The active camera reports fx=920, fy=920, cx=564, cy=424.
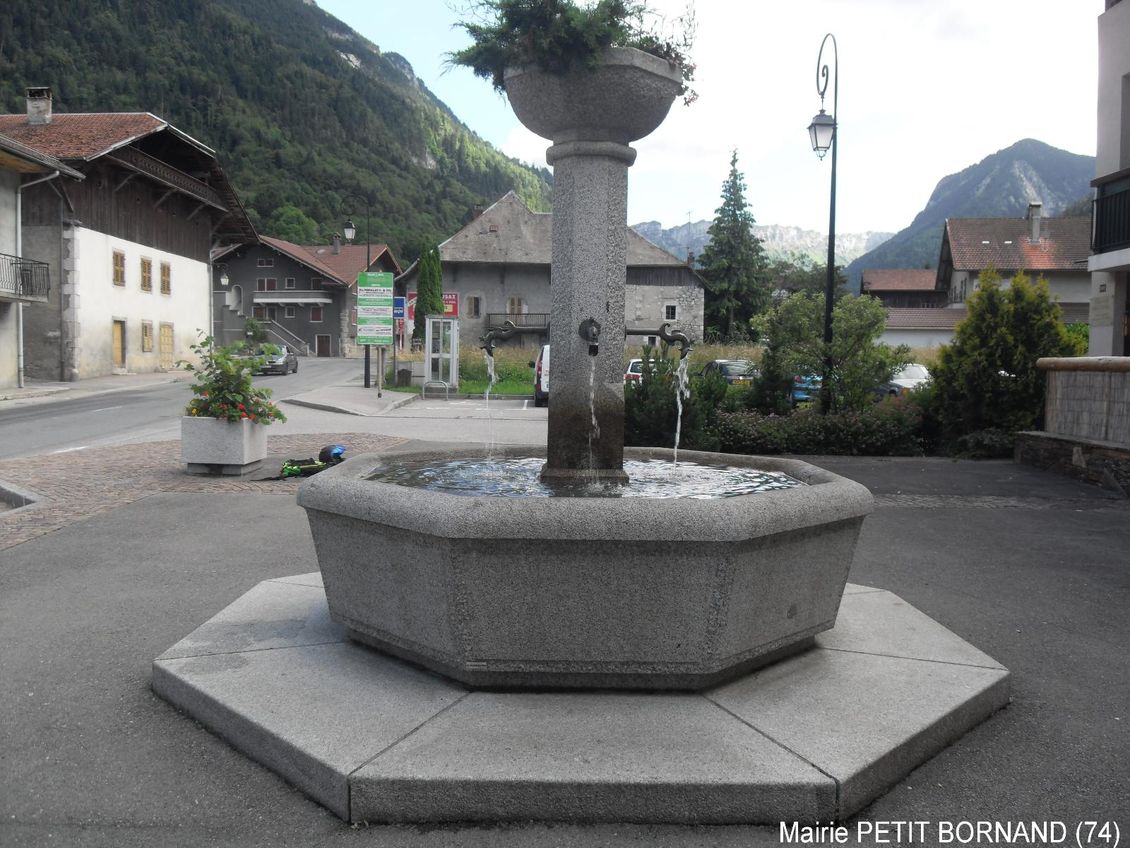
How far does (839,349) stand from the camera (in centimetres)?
1528

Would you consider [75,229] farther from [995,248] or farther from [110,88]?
[110,88]

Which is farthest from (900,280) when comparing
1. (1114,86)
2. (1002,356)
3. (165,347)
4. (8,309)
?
(1002,356)

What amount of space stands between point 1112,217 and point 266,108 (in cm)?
12987

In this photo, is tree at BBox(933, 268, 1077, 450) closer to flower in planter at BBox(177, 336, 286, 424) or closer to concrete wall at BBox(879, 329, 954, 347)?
flower in planter at BBox(177, 336, 286, 424)

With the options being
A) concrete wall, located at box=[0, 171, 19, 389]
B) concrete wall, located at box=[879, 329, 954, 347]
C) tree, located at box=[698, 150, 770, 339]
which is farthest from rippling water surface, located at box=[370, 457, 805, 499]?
tree, located at box=[698, 150, 770, 339]

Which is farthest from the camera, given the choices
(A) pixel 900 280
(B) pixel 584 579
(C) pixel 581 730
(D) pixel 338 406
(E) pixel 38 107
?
(A) pixel 900 280

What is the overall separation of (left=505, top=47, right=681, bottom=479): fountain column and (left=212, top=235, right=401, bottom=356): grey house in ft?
218

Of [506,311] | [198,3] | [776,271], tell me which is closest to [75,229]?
[506,311]

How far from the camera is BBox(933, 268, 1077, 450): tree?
13.8 m

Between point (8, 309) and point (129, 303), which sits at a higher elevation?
point (129, 303)

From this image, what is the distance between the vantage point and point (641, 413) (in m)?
12.0

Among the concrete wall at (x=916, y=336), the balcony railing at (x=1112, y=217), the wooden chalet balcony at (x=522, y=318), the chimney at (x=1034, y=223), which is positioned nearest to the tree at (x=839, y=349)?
the balcony railing at (x=1112, y=217)

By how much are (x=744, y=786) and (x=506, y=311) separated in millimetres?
60171

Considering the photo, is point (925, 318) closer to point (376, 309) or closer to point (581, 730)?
point (376, 309)
